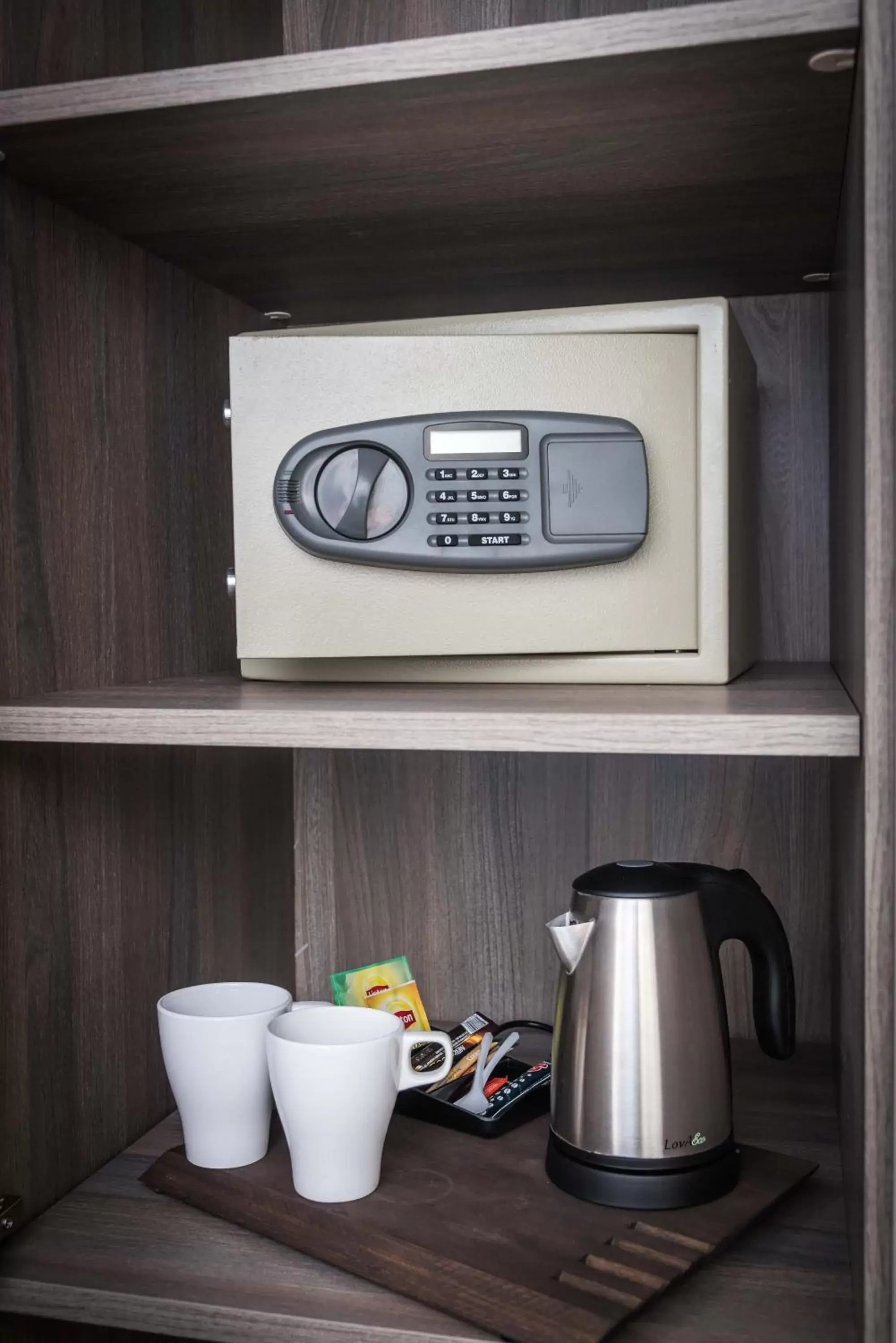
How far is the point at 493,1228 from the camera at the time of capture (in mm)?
795

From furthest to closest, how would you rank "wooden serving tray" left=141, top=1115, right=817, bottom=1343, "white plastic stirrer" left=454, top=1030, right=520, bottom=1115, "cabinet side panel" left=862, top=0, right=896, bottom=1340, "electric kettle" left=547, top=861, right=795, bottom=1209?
1. "white plastic stirrer" left=454, top=1030, right=520, bottom=1115
2. "electric kettle" left=547, top=861, right=795, bottom=1209
3. "wooden serving tray" left=141, top=1115, right=817, bottom=1343
4. "cabinet side panel" left=862, top=0, right=896, bottom=1340

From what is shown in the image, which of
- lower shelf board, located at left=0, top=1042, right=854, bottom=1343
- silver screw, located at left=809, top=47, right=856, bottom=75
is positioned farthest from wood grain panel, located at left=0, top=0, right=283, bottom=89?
lower shelf board, located at left=0, top=1042, right=854, bottom=1343

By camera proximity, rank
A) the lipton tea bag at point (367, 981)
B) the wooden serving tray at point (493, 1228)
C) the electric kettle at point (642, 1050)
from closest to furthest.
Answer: the wooden serving tray at point (493, 1228)
the electric kettle at point (642, 1050)
the lipton tea bag at point (367, 981)

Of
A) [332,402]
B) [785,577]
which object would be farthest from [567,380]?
[785,577]

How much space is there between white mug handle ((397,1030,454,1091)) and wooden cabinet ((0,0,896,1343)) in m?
0.14

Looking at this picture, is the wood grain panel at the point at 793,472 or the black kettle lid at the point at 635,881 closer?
the black kettle lid at the point at 635,881

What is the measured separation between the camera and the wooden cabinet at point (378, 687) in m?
0.67

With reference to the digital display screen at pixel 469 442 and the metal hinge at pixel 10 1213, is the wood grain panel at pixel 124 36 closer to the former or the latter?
the digital display screen at pixel 469 442

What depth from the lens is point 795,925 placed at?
45.0 inches

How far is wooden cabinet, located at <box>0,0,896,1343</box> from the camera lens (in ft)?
2.20

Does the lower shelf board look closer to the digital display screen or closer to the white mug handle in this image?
the white mug handle

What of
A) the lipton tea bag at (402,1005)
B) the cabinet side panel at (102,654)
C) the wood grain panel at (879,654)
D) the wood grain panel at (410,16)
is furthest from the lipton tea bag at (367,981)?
the wood grain panel at (410,16)

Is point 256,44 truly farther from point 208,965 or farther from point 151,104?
point 208,965

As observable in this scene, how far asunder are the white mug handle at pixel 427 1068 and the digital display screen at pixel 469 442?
0.41 metres
